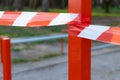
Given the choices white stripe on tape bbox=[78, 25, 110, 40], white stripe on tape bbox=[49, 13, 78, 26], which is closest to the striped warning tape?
white stripe on tape bbox=[78, 25, 110, 40]

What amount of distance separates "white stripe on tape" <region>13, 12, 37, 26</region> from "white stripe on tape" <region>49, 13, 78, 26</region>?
0.27 m

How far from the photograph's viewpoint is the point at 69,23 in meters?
3.13

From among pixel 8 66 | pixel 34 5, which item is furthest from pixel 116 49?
pixel 34 5

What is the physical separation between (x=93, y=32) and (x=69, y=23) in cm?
25

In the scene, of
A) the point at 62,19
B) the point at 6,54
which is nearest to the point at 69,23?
the point at 62,19

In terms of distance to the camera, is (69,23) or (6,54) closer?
(69,23)

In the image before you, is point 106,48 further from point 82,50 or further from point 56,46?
point 82,50

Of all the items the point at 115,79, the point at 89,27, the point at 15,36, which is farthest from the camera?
the point at 15,36

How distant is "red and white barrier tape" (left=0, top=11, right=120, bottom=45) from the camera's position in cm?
291

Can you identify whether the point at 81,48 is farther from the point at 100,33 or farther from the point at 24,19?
the point at 24,19

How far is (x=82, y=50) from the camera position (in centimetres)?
307

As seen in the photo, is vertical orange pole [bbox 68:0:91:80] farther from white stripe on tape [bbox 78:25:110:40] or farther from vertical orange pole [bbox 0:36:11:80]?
vertical orange pole [bbox 0:36:11:80]

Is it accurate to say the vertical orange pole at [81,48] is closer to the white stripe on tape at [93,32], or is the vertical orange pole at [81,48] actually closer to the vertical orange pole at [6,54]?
the white stripe on tape at [93,32]

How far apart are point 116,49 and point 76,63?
6.58 m
